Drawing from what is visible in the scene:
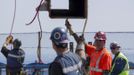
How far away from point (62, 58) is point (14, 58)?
23.9 ft

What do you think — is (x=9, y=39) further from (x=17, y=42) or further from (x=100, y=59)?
(x=100, y=59)

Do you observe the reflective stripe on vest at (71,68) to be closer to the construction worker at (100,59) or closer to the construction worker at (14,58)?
the construction worker at (100,59)

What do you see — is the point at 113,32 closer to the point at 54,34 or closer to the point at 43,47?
the point at 43,47

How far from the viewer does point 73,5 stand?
721cm

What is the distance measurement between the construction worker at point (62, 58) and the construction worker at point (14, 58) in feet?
23.0

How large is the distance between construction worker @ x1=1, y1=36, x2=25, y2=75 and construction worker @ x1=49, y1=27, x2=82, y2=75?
23.0 feet

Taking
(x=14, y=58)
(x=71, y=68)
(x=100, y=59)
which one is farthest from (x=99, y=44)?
(x=14, y=58)

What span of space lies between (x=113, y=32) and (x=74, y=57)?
8.77 m

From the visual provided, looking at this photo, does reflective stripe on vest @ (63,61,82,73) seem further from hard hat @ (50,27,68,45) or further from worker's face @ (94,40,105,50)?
worker's face @ (94,40,105,50)

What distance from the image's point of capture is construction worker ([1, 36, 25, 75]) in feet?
44.6

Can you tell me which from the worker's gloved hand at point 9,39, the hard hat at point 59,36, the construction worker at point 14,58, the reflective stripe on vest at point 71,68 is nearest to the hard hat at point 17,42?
the construction worker at point 14,58

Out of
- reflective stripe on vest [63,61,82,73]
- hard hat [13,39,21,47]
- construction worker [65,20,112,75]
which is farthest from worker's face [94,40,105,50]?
hard hat [13,39,21,47]

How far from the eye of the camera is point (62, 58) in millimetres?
6449

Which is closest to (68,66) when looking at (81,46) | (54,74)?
(54,74)
